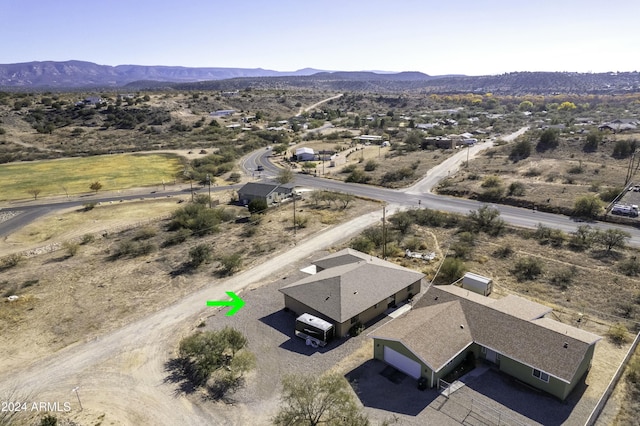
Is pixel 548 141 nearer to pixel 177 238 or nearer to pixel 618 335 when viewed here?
pixel 618 335

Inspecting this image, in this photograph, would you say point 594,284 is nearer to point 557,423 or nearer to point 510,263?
point 510,263

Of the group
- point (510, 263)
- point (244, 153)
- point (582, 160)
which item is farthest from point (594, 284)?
point (244, 153)

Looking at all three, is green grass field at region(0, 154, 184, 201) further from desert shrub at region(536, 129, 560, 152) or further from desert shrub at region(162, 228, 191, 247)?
desert shrub at region(536, 129, 560, 152)

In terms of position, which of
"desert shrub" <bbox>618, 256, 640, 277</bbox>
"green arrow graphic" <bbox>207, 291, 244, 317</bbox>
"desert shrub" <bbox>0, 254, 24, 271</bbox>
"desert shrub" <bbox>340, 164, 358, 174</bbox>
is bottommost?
"desert shrub" <bbox>0, 254, 24, 271</bbox>

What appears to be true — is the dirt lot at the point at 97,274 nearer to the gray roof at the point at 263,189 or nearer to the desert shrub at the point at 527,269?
the gray roof at the point at 263,189

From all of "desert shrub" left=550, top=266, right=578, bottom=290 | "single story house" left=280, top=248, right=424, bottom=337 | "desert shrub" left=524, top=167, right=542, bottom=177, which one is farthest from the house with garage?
"desert shrub" left=524, top=167, right=542, bottom=177
